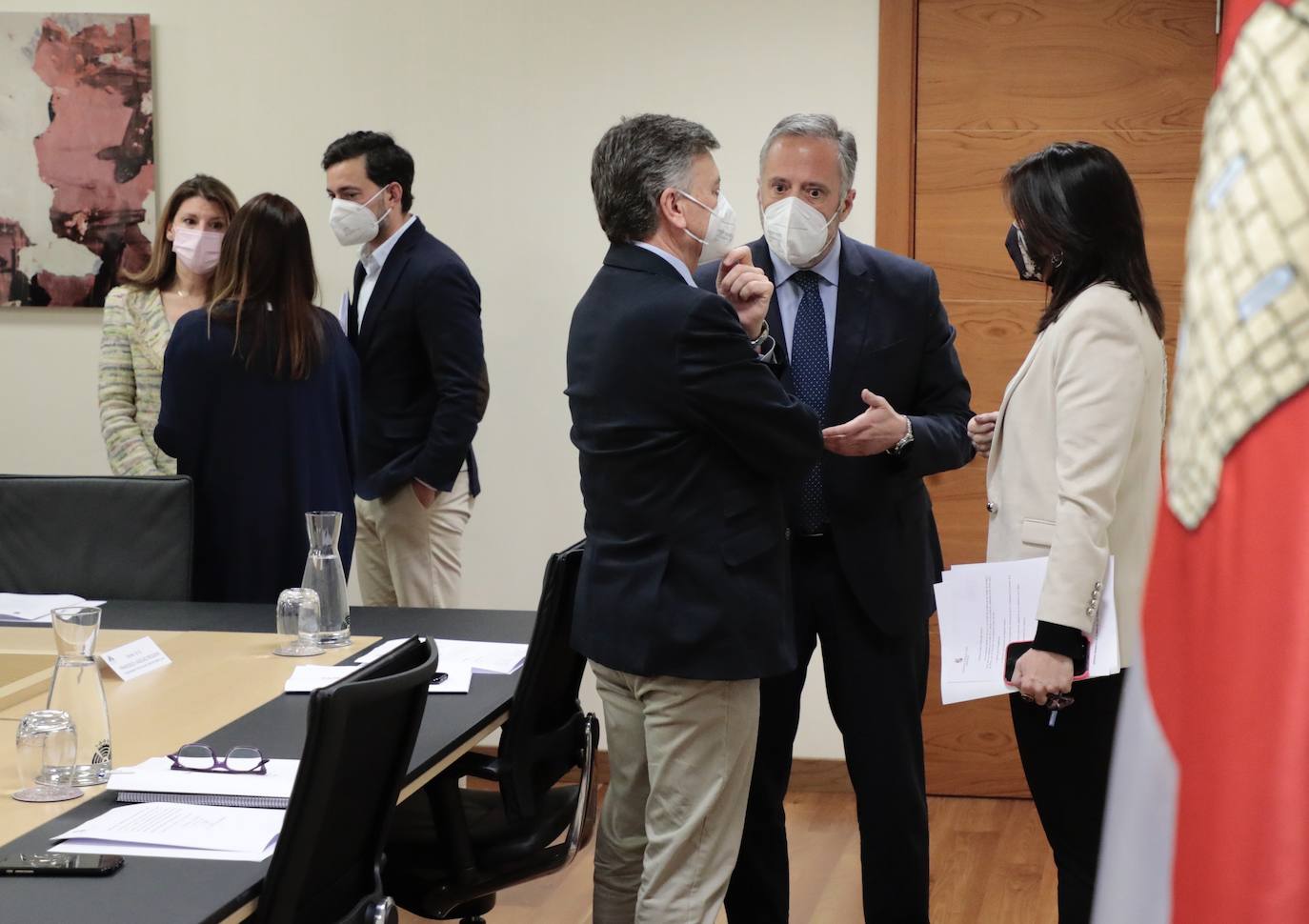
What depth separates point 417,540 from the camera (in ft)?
12.3

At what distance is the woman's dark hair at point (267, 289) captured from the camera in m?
2.93

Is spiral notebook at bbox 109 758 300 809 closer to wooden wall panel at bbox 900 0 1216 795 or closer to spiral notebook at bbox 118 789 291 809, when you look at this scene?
spiral notebook at bbox 118 789 291 809

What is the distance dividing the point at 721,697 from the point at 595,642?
22 centimetres

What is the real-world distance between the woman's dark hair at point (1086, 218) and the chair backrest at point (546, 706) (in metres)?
0.93

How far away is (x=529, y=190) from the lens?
4.26m

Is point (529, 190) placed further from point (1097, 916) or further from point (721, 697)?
point (1097, 916)

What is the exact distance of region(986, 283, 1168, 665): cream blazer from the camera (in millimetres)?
2010

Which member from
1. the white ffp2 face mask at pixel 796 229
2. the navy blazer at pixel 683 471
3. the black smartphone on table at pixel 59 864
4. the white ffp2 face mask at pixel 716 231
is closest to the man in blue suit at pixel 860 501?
the white ffp2 face mask at pixel 796 229

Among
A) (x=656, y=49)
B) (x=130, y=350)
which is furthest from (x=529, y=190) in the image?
(x=130, y=350)

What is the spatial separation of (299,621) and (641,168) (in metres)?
1.01

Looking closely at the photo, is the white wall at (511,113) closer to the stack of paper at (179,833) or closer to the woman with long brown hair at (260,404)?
the woman with long brown hair at (260,404)

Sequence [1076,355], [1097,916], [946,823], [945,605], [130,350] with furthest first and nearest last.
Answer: [946,823] → [130,350] → [945,605] → [1076,355] → [1097,916]

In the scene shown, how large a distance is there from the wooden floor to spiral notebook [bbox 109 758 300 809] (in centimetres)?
169

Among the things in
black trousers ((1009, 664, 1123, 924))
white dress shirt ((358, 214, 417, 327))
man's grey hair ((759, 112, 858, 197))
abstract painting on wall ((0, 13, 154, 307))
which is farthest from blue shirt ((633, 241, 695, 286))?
abstract painting on wall ((0, 13, 154, 307))
